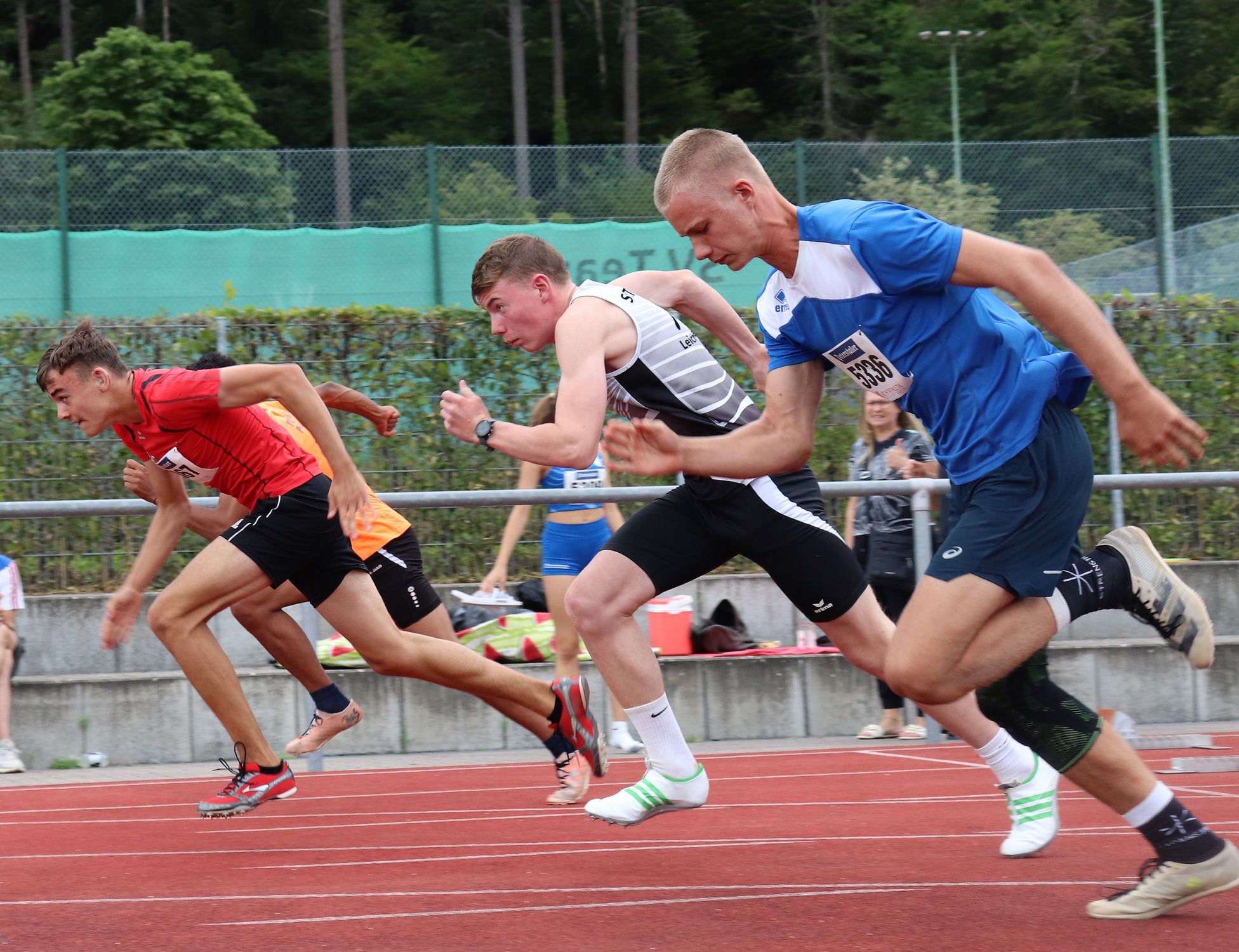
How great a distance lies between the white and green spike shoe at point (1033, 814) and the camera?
15.9 ft

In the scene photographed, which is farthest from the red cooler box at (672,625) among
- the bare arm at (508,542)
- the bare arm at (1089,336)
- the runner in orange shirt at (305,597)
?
the bare arm at (1089,336)

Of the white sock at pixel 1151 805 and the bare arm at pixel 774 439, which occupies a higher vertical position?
the bare arm at pixel 774 439

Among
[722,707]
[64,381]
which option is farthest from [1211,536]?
[64,381]

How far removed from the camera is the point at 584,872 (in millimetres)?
4863

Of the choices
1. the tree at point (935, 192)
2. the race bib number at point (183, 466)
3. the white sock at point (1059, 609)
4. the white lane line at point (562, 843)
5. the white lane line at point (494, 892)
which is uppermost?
the tree at point (935, 192)

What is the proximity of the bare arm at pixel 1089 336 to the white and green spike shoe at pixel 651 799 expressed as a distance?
75.1 inches

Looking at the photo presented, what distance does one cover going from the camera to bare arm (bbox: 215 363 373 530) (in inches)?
223

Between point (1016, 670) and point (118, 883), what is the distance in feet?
9.34

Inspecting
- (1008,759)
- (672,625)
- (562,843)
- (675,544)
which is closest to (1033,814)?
(1008,759)

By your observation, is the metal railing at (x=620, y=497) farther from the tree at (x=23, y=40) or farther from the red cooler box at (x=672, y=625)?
the tree at (x=23, y=40)

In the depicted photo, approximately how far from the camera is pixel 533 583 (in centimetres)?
973

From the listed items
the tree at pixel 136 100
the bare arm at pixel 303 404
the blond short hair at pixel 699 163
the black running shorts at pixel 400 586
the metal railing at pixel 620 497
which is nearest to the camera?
the blond short hair at pixel 699 163

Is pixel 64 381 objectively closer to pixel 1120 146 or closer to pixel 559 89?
pixel 1120 146

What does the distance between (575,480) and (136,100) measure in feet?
96.2
